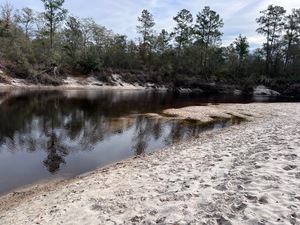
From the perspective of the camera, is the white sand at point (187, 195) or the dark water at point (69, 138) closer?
the white sand at point (187, 195)

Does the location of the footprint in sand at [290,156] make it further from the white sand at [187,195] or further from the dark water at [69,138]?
the dark water at [69,138]

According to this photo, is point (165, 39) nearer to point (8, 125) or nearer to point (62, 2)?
point (62, 2)

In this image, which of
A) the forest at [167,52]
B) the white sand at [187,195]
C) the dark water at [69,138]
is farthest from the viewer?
the forest at [167,52]

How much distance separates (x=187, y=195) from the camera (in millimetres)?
6219

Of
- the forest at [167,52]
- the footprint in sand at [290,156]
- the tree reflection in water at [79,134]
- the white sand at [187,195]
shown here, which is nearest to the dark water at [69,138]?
the tree reflection in water at [79,134]

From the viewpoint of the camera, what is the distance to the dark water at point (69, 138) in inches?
440

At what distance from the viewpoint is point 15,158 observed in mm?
12203

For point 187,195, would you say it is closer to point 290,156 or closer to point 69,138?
point 290,156

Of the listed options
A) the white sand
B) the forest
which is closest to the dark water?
the white sand

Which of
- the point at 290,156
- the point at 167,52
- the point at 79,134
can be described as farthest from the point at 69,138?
the point at 167,52

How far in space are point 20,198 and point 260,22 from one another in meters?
77.8

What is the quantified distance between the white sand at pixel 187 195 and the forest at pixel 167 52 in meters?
49.4

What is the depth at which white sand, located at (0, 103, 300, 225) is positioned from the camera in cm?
511

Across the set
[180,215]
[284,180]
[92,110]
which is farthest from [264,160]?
[92,110]
